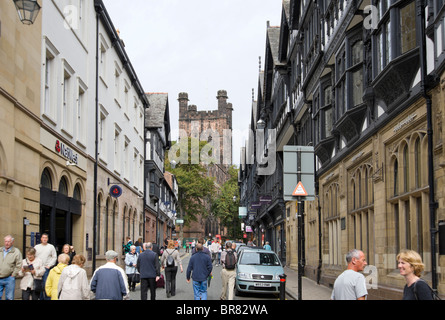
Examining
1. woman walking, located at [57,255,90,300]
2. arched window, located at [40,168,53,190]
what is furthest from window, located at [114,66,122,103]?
woman walking, located at [57,255,90,300]

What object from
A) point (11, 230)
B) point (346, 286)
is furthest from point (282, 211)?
point (346, 286)

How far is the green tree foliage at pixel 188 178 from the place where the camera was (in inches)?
3297

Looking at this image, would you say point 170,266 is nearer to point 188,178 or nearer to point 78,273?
point 78,273

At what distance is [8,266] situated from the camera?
467 inches

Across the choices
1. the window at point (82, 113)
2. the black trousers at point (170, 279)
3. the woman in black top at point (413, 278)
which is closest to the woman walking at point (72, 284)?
the woman in black top at point (413, 278)

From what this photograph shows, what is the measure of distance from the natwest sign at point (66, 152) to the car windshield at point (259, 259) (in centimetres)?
687

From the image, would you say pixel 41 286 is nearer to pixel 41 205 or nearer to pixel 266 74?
pixel 41 205

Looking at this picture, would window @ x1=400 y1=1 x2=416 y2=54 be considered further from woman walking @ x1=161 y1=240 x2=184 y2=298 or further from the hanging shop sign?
the hanging shop sign

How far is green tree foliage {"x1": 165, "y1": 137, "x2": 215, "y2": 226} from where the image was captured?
83.8m

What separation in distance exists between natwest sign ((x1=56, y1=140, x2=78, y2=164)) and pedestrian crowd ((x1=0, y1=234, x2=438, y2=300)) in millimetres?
3972

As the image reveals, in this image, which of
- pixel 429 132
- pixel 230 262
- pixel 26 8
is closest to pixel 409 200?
pixel 429 132

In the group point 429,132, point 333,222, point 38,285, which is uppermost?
point 429,132

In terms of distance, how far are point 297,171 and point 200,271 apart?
341 cm

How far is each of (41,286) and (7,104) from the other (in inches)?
174
